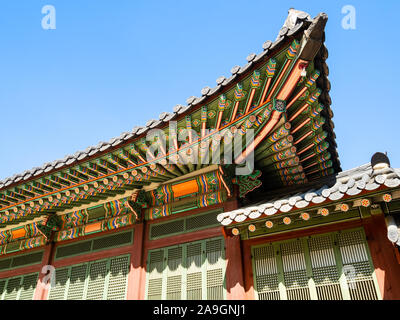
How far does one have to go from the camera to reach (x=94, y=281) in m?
7.54

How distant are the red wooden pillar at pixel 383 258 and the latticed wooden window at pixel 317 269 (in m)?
0.09

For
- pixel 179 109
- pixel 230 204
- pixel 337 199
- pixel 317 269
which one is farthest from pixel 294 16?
pixel 317 269

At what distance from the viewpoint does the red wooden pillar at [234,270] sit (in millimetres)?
5929

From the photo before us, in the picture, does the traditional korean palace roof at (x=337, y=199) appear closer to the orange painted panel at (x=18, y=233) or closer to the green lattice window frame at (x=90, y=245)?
the green lattice window frame at (x=90, y=245)

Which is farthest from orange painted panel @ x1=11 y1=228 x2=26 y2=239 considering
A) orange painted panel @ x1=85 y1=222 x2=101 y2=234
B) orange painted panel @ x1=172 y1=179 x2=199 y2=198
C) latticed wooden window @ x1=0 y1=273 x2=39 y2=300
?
orange painted panel @ x1=172 y1=179 x2=199 y2=198

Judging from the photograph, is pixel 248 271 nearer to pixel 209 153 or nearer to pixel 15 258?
pixel 209 153

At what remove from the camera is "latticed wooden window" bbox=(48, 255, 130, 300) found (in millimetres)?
7203

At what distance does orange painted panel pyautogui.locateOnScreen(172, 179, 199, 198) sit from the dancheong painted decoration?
0.08 feet

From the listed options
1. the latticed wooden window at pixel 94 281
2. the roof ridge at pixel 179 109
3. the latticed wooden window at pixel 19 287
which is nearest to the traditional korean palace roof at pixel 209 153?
the roof ridge at pixel 179 109

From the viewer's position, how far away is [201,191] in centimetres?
717

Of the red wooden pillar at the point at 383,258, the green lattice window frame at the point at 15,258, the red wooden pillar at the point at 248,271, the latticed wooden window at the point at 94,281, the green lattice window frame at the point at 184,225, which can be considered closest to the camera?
the red wooden pillar at the point at 383,258

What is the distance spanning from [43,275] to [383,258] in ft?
24.0

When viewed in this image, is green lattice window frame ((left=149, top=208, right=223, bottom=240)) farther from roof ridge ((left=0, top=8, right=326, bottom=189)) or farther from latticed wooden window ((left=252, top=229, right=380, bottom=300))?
roof ridge ((left=0, top=8, right=326, bottom=189))
